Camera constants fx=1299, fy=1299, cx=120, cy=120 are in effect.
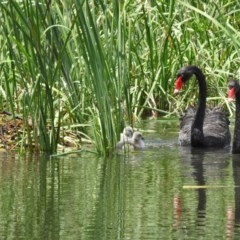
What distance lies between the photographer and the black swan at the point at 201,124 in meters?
12.9

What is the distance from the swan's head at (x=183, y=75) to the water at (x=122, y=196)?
158 cm

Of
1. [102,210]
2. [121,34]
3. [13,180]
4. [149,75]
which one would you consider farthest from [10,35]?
[149,75]

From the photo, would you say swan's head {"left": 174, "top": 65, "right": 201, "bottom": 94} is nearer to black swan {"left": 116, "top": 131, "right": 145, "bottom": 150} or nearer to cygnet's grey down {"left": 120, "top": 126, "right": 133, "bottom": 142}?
black swan {"left": 116, "top": 131, "right": 145, "bottom": 150}

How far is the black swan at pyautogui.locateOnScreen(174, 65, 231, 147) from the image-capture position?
12.9m

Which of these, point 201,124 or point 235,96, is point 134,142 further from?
point 201,124

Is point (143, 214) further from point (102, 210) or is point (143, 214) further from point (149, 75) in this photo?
point (149, 75)

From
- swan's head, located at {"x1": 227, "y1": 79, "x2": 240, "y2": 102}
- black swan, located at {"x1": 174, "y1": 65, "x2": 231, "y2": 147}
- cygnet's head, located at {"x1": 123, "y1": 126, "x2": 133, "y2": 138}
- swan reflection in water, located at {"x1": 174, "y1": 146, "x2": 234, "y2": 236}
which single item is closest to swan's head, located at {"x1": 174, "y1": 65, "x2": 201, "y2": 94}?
black swan, located at {"x1": 174, "y1": 65, "x2": 231, "y2": 147}

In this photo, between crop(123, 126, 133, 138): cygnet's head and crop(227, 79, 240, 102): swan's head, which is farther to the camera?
crop(227, 79, 240, 102): swan's head

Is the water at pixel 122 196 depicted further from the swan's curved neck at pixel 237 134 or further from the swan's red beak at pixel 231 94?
the swan's red beak at pixel 231 94

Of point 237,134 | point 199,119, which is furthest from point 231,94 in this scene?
Answer: point 199,119

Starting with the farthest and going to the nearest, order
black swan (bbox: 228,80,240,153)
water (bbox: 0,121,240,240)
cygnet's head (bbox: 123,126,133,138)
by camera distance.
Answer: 1. black swan (bbox: 228,80,240,153)
2. cygnet's head (bbox: 123,126,133,138)
3. water (bbox: 0,121,240,240)

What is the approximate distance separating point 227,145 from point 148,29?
1.53 meters

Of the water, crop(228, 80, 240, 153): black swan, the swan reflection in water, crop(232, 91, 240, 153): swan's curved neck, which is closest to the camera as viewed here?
the water

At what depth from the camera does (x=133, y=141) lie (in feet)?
37.0
